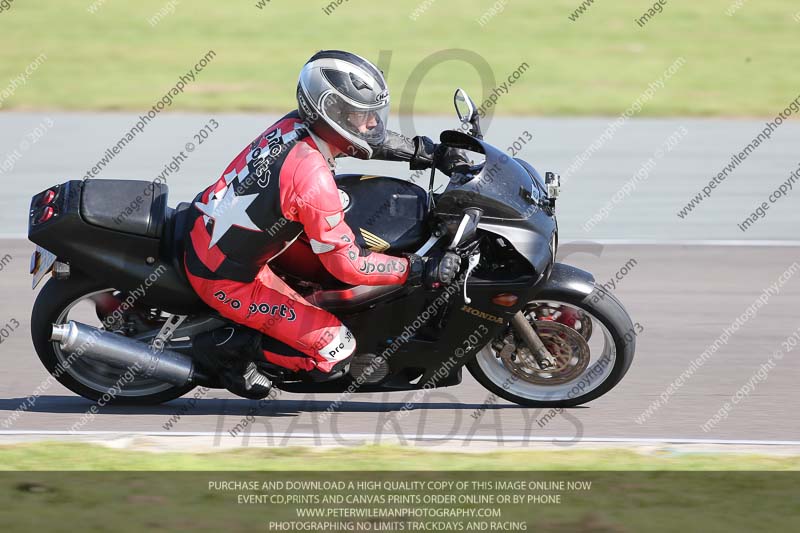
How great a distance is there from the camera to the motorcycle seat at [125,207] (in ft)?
20.0

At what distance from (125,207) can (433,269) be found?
63.5 inches

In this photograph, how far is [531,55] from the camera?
17625 millimetres

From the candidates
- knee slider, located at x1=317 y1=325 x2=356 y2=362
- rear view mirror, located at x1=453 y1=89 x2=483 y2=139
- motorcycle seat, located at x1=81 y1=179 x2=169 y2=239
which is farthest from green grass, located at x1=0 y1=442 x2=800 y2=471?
rear view mirror, located at x1=453 y1=89 x2=483 y2=139

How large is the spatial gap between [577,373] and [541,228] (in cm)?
94

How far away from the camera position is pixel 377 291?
611cm

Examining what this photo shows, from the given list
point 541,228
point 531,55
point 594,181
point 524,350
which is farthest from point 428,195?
point 531,55

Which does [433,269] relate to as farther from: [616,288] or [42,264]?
[616,288]

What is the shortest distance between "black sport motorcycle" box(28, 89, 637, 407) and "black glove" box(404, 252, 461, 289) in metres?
0.14

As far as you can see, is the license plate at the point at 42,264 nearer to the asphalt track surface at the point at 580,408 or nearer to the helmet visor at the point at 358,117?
the asphalt track surface at the point at 580,408

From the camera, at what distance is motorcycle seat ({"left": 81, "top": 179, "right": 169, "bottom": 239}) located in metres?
6.08
